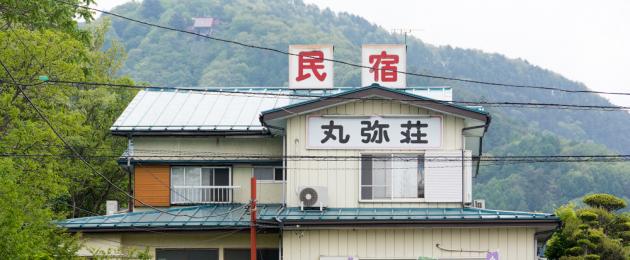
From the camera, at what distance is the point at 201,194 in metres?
35.6

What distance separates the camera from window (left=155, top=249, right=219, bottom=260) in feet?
109

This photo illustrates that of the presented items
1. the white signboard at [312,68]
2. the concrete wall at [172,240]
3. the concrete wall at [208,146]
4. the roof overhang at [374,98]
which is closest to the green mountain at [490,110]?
the white signboard at [312,68]

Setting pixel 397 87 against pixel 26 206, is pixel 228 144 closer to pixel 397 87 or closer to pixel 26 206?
pixel 397 87

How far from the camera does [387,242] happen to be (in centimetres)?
3072

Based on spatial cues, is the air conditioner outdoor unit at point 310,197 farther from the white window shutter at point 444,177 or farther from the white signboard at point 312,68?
the white signboard at point 312,68

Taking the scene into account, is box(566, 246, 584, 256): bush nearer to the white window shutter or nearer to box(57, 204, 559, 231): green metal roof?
box(57, 204, 559, 231): green metal roof

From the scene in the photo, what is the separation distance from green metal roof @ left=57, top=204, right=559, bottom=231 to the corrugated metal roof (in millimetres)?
2922

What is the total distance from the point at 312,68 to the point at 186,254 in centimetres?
777

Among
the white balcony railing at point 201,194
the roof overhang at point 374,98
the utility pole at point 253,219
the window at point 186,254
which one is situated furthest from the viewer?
the white balcony railing at point 201,194

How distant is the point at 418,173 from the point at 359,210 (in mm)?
2130

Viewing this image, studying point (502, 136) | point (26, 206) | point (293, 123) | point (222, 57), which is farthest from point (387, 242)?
point (222, 57)

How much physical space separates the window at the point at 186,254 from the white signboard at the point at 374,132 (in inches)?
182

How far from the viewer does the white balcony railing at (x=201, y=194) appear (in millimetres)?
35406

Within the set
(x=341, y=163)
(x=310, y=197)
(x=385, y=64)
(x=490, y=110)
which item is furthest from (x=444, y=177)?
(x=490, y=110)
